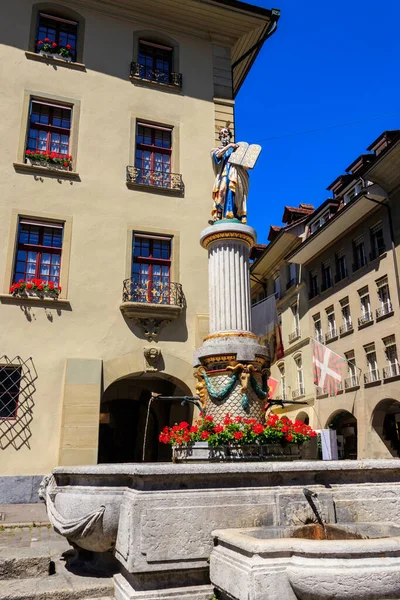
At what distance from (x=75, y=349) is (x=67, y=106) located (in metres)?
7.17

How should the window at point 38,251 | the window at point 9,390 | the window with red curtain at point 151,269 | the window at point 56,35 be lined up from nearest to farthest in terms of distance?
the window at point 9,390 < the window at point 38,251 < the window with red curtain at point 151,269 < the window at point 56,35

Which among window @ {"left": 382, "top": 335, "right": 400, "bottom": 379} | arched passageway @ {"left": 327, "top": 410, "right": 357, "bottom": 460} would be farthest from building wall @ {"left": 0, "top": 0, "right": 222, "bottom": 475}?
arched passageway @ {"left": 327, "top": 410, "right": 357, "bottom": 460}

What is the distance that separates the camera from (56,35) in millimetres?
15477

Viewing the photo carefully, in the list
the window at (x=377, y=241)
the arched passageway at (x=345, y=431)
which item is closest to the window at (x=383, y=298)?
the window at (x=377, y=241)

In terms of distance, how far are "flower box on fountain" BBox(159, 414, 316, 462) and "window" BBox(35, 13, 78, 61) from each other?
40.9 feet

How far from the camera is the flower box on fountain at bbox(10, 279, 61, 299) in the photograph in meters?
12.7

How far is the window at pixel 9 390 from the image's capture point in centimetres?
1205

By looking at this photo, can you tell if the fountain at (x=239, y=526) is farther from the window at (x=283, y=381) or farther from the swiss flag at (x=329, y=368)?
the window at (x=283, y=381)

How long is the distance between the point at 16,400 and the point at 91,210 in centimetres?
543

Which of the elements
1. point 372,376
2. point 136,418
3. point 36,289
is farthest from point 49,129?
point 372,376

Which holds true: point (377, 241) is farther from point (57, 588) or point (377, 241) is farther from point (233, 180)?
point (57, 588)

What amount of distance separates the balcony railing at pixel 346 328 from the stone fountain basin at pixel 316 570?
2525 cm

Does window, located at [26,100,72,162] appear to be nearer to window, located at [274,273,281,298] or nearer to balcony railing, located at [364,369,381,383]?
balcony railing, located at [364,369,381,383]

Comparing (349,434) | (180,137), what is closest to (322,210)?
(349,434)
